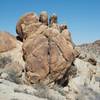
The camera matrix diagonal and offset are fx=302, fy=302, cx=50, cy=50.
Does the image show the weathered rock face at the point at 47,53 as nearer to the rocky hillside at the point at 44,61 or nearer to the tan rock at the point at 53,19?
the rocky hillside at the point at 44,61

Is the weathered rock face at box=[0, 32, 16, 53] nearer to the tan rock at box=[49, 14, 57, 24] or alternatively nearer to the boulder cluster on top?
the boulder cluster on top

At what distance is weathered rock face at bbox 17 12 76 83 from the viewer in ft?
63.1

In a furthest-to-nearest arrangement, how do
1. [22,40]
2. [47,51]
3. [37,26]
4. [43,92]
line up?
1. [22,40]
2. [37,26]
3. [47,51]
4. [43,92]

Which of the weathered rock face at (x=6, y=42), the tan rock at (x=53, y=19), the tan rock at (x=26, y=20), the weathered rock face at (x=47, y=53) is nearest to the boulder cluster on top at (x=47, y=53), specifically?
the weathered rock face at (x=47, y=53)

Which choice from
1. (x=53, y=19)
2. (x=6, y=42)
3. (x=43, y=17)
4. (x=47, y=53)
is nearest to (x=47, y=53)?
(x=47, y=53)

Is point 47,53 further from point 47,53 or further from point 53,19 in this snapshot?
point 53,19

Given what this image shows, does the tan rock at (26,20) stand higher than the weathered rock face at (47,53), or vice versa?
the tan rock at (26,20)

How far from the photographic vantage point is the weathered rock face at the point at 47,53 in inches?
757

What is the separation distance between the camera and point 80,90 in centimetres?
2050

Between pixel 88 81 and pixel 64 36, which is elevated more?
pixel 64 36

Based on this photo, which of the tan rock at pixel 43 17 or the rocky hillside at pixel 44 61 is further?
the tan rock at pixel 43 17

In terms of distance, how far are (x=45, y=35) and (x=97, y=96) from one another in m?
5.48

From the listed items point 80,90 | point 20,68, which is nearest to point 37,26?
point 20,68

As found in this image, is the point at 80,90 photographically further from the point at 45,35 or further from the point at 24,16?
the point at 24,16
